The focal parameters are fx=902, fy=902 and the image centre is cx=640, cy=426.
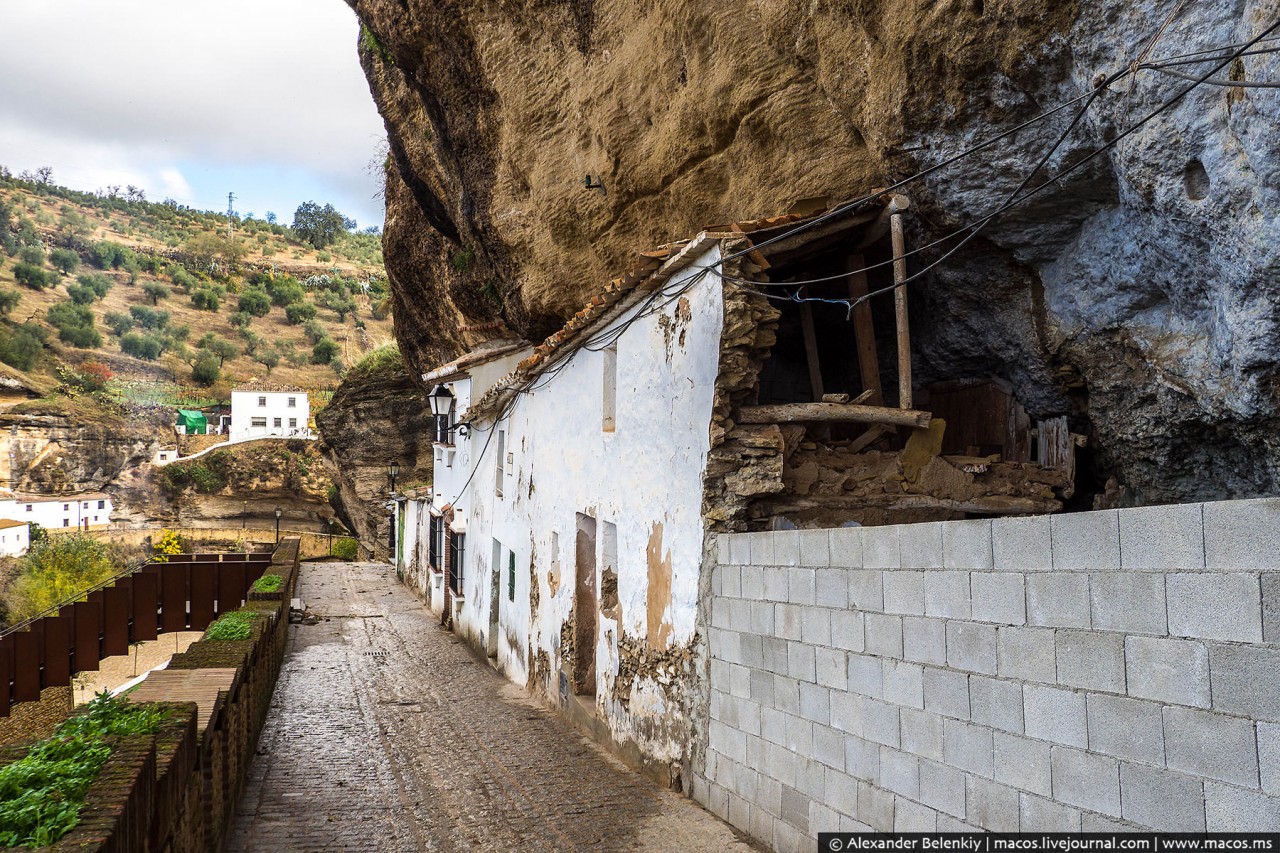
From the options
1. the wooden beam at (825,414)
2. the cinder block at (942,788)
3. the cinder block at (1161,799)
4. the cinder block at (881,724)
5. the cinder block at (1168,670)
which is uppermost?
the wooden beam at (825,414)

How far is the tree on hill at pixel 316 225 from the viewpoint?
317ft

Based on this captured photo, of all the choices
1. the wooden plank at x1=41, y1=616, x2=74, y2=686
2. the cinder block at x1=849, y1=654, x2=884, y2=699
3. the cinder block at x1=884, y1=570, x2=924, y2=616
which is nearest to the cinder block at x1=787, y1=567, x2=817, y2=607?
the cinder block at x1=849, y1=654, x2=884, y2=699

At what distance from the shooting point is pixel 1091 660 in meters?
3.61

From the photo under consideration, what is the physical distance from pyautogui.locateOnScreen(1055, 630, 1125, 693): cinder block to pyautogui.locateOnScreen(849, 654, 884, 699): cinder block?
1.33 meters

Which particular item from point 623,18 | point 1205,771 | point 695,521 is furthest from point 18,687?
point 1205,771

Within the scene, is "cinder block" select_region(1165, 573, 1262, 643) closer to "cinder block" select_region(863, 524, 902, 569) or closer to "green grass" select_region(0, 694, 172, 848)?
"cinder block" select_region(863, 524, 902, 569)

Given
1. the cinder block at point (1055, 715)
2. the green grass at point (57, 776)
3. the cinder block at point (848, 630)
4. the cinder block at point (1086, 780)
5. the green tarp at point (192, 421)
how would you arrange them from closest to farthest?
the green grass at point (57, 776) < the cinder block at point (1086, 780) < the cinder block at point (1055, 715) < the cinder block at point (848, 630) < the green tarp at point (192, 421)

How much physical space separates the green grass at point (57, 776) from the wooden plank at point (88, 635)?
1173 cm

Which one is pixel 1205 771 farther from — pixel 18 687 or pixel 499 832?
pixel 18 687

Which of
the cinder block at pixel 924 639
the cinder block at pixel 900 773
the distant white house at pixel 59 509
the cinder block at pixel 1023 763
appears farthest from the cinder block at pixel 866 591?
the distant white house at pixel 59 509

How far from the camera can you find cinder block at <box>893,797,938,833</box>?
448 centimetres

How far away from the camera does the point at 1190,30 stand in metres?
4.96

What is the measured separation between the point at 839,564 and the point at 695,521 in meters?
1.88

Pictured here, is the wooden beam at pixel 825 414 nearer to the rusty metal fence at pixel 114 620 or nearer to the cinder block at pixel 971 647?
the cinder block at pixel 971 647
